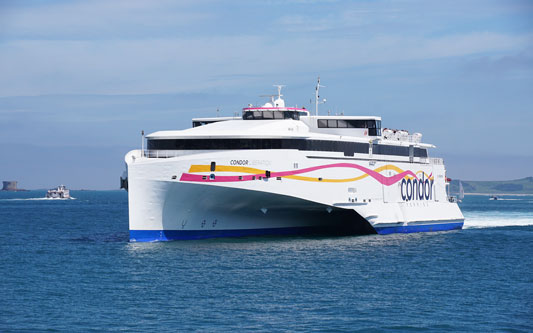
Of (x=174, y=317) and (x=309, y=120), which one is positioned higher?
(x=309, y=120)

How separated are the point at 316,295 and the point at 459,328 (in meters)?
6.23

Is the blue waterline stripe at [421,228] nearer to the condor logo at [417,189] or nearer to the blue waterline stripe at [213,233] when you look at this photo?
the blue waterline stripe at [213,233]

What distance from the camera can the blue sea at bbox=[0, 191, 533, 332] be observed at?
2431 centimetres

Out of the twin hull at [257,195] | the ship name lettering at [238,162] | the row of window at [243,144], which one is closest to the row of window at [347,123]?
the twin hull at [257,195]

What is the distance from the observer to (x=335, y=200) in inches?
1741

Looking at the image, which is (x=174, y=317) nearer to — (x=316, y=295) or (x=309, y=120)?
(x=316, y=295)

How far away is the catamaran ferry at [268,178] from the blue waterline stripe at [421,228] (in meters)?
0.14

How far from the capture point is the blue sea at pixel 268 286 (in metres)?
24.3

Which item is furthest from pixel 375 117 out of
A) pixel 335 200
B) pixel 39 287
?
pixel 39 287

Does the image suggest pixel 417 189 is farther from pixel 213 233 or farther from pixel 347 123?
pixel 213 233

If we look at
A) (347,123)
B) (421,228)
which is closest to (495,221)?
(421,228)

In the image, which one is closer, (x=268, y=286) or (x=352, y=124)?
(x=268, y=286)

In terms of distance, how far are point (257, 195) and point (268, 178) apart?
1.06m

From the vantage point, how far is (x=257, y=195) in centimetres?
4062
